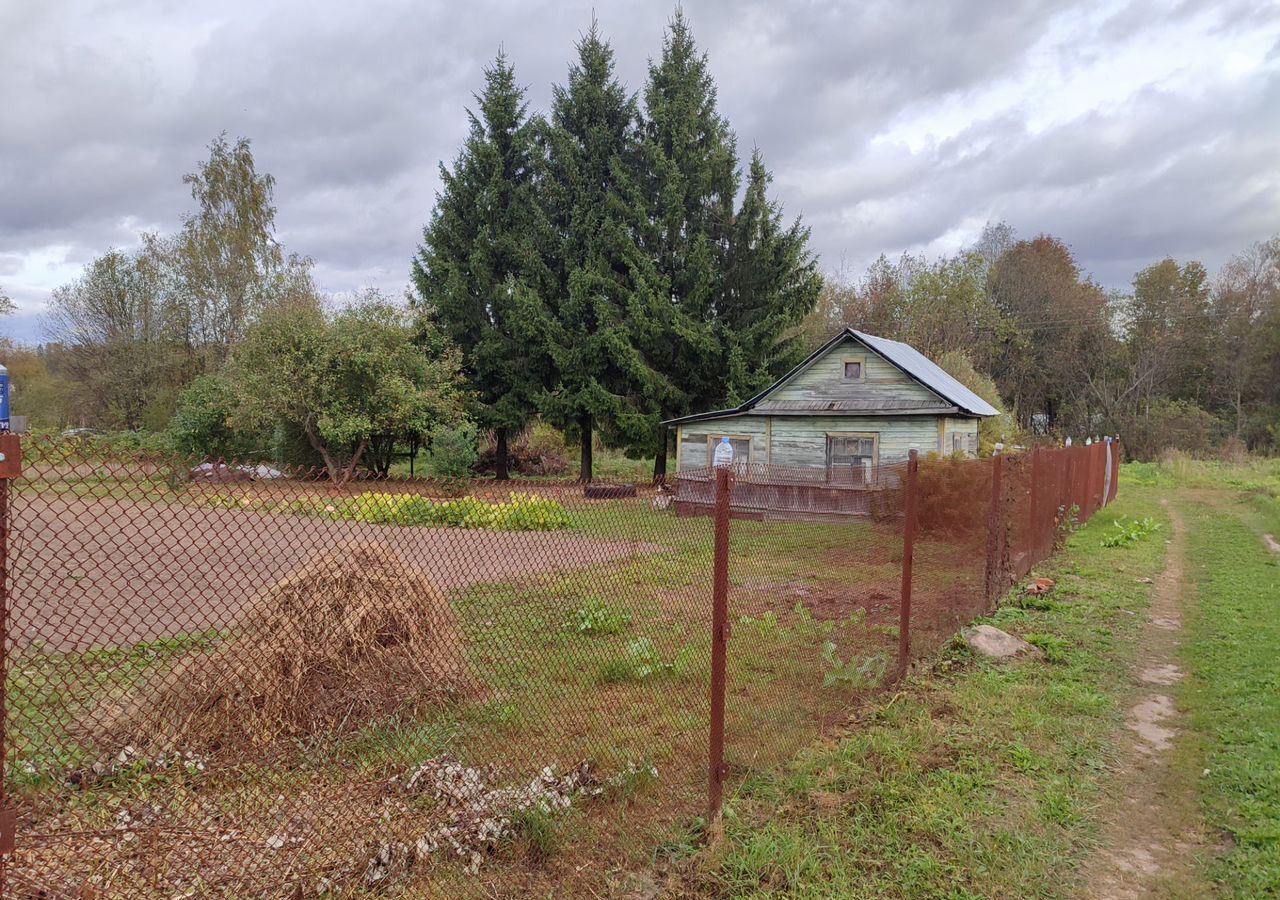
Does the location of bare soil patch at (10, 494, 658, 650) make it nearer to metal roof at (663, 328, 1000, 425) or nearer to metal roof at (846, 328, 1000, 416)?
metal roof at (663, 328, 1000, 425)

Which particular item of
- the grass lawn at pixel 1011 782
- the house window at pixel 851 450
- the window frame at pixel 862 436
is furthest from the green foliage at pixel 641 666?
the window frame at pixel 862 436

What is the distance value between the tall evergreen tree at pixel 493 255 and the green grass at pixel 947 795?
69.5 ft

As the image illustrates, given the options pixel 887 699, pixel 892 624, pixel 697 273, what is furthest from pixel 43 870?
pixel 697 273

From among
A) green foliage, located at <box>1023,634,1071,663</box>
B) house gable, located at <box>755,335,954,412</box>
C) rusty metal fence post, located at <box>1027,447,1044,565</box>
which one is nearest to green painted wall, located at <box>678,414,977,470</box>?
house gable, located at <box>755,335,954,412</box>

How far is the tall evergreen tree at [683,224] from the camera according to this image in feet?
78.2

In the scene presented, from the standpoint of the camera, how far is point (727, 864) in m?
3.49

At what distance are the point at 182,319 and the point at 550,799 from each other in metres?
35.7

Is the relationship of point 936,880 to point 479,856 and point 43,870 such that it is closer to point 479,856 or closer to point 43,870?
point 479,856

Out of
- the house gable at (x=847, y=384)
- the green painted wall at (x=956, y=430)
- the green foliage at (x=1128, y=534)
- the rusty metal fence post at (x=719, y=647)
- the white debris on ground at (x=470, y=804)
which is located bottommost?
the white debris on ground at (x=470, y=804)

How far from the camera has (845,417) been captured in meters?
20.4

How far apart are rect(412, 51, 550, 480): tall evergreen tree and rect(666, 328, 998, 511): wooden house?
22.0ft

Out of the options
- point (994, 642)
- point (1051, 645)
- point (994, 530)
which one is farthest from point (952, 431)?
point (994, 642)

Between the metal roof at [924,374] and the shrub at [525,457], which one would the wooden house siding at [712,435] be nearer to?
the metal roof at [924,374]

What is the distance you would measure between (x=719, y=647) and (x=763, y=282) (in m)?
22.4
